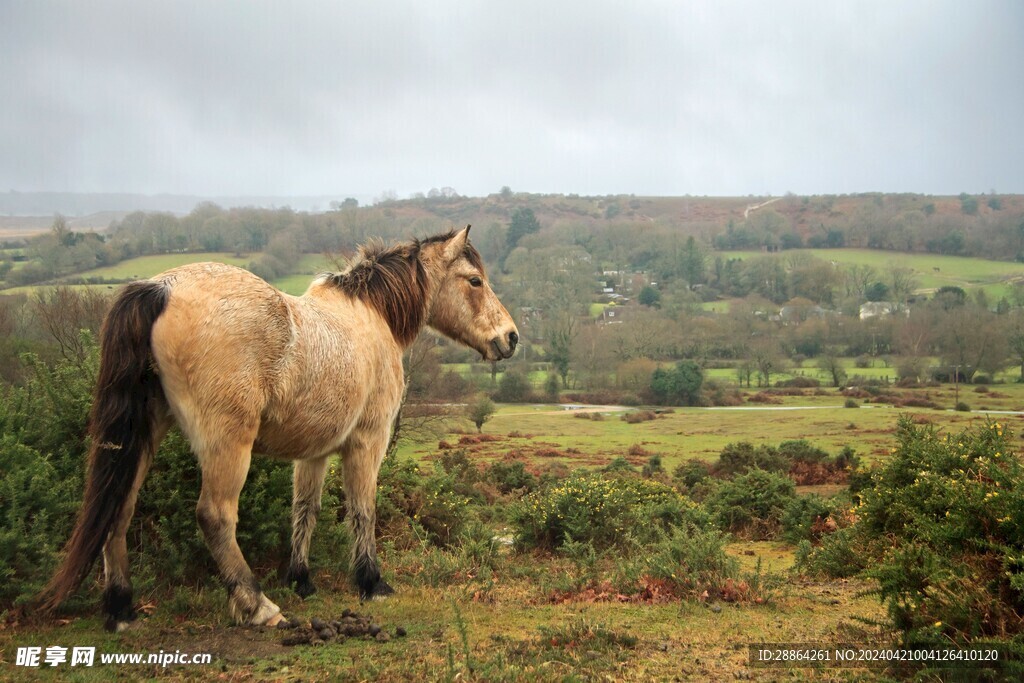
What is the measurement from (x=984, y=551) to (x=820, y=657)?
4.30 ft

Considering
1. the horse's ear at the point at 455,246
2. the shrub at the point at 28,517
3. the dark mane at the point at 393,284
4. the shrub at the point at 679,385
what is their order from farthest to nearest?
1. the shrub at the point at 679,385
2. the horse's ear at the point at 455,246
3. the dark mane at the point at 393,284
4. the shrub at the point at 28,517

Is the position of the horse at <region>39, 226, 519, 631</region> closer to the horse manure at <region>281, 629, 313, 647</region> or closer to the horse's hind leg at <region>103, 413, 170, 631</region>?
the horse's hind leg at <region>103, 413, 170, 631</region>

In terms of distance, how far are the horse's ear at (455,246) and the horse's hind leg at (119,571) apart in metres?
3.22

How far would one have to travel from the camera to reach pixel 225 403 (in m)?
5.26

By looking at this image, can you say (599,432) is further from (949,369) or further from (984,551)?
(984,551)

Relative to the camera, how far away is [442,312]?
7762mm

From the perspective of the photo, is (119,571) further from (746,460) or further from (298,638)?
(746,460)

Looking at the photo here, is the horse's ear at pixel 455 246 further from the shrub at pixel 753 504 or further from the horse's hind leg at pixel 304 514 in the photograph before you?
the shrub at pixel 753 504

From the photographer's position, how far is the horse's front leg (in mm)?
6621

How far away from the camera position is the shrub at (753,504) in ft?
51.5

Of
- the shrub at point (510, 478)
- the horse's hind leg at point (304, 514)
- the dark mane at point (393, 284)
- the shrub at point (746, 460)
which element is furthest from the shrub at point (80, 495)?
the shrub at point (746, 460)

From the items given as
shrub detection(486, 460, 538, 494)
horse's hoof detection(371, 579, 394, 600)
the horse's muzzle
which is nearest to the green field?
shrub detection(486, 460, 538, 494)

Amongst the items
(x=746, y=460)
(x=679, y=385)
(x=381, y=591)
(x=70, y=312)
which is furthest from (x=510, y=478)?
(x=679, y=385)

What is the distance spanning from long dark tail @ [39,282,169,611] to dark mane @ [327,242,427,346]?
2004 millimetres
